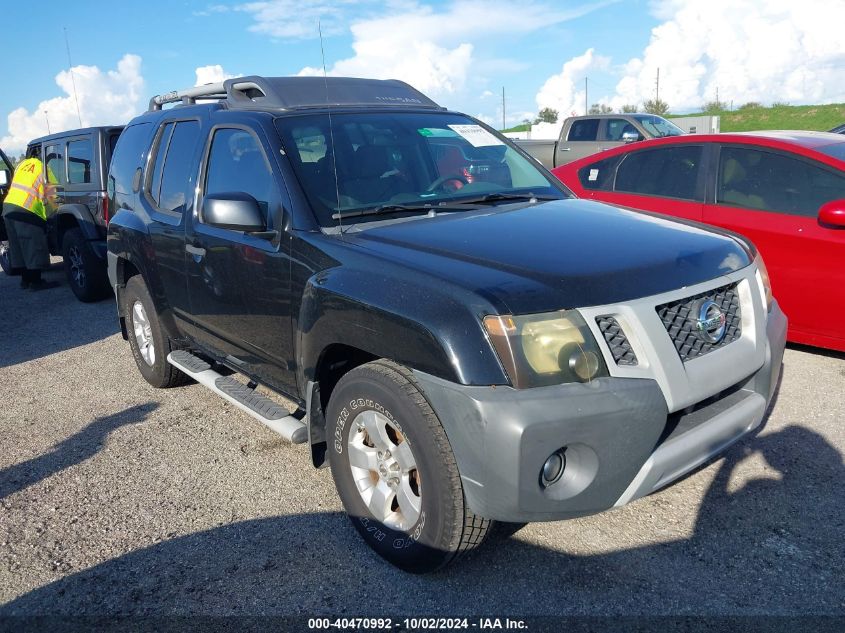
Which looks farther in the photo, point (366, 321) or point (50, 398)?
point (50, 398)

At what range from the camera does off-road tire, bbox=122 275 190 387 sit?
479cm

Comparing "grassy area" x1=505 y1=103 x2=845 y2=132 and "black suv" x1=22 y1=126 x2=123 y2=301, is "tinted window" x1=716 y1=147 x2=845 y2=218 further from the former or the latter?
"grassy area" x1=505 y1=103 x2=845 y2=132

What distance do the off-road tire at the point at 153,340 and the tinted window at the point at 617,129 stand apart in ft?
39.6

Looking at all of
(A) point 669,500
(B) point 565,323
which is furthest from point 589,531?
(B) point 565,323

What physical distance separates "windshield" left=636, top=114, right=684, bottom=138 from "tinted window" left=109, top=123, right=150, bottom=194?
470 inches

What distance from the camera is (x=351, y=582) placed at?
2.84 m

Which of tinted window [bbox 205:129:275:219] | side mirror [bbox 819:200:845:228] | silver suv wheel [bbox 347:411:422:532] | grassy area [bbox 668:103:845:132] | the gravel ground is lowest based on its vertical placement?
the gravel ground

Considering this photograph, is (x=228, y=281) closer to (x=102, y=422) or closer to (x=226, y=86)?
(x=226, y=86)

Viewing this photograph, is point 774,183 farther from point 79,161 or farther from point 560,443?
point 79,161

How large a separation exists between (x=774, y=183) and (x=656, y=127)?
35.6ft

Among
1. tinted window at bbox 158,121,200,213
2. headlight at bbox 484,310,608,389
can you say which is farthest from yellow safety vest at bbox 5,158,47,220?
headlight at bbox 484,310,608,389

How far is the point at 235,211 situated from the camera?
10.4 ft

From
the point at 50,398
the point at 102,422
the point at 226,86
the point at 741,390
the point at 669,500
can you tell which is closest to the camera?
the point at 741,390

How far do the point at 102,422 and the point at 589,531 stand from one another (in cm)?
319
